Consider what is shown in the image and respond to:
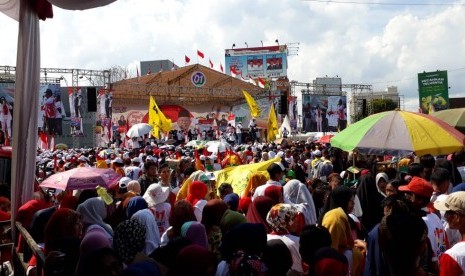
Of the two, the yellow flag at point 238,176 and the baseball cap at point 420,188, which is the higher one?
the baseball cap at point 420,188

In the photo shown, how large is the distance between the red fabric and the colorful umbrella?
253 centimetres

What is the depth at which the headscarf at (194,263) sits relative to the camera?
2.97 meters

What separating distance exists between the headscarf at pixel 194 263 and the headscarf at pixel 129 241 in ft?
2.53

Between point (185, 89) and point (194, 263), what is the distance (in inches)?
1973

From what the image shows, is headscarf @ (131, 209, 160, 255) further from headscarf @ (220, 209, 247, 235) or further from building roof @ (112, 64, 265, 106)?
building roof @ (112, 64, 265, 106)

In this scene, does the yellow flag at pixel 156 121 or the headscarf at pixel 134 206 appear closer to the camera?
the headscarf at pixel 134 206

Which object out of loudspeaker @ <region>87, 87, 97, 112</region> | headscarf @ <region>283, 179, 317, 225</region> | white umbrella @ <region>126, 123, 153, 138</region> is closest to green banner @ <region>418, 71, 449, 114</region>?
white umbrella @ <region>126, 123, 153, 138</region>

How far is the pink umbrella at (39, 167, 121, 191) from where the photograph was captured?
24.8 ft

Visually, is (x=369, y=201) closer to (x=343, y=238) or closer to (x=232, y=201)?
(x=232, y=201)

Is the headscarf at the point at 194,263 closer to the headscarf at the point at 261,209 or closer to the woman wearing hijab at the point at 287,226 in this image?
the woman wearing hijab at the point at 287,226

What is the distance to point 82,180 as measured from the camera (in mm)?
7672

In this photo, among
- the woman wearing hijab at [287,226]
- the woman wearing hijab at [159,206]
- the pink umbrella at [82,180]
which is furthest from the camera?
the pink umbrella at [82,180]

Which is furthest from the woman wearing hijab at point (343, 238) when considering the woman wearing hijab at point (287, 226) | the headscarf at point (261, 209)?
the headscarf at point (261, 209)

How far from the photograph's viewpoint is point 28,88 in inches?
237
